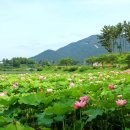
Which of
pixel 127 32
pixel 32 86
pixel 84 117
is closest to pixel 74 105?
pixel 84 117

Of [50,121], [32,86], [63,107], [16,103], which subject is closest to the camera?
[63,107]

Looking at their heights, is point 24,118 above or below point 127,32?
below

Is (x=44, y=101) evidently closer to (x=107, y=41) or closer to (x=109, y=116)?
(x=109, y=116)

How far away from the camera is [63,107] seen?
130 inches

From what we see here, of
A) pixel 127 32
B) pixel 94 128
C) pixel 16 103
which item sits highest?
pixel 127 32

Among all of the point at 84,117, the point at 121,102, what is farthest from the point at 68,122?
the point at 121,102

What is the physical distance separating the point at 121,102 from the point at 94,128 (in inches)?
25.1

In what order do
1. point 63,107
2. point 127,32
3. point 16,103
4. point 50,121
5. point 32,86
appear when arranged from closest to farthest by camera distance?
1. point 63,107
2. point 50,121
3. point 16,103
4. point 32,86
5. point 127,32

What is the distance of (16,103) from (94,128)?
925mm

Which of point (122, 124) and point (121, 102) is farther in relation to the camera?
point (122, 124)

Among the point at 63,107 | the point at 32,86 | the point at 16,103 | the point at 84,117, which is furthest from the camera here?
the point at 32,86

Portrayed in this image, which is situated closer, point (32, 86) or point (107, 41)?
point (32, 86)

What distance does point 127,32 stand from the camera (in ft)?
260

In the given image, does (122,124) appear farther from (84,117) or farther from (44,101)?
(44,101)
